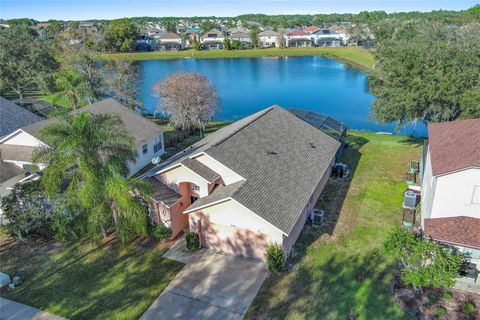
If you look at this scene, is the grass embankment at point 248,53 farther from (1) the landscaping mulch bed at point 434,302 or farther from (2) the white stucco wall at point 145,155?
(1) the landscaping mulch bed at point 434,302

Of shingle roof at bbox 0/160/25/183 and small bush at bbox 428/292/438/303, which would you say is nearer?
small bush at bbox 428/292/438/303

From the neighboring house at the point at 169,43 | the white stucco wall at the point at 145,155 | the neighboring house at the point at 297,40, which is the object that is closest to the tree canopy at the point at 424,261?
the white stucco wall at the point at 145,155

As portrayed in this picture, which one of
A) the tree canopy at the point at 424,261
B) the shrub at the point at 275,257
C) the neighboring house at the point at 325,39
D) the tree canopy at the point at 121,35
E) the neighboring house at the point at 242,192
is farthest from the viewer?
the neighboring house at the point at 325,39

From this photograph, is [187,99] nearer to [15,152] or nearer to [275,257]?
[15,152]

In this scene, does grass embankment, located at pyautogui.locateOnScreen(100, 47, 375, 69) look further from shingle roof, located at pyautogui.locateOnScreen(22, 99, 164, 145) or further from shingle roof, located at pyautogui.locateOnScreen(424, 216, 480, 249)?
shingle roof, located at pyautogui.locateOnScreen(424, 216, 480, 249)

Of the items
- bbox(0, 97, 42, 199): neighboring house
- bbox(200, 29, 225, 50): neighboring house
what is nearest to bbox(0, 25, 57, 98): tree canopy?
bbox(0, 97, 42, 199): neighboring house

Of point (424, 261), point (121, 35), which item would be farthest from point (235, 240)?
point (121, 35)
